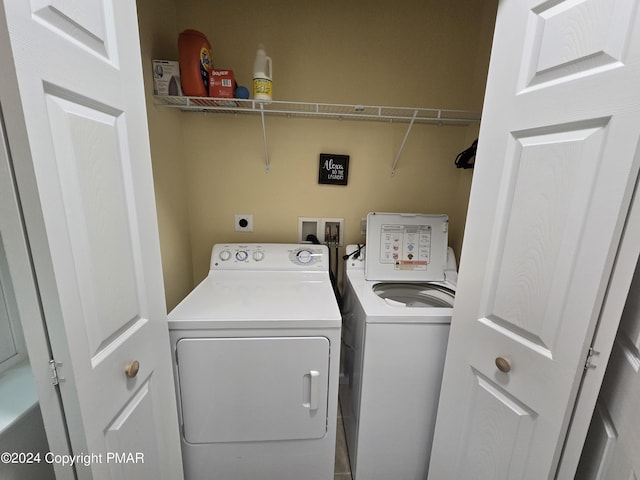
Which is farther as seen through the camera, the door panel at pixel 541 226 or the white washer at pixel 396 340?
the white washer at pixel 396 340

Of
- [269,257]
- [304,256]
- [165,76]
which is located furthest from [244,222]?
[165,76]

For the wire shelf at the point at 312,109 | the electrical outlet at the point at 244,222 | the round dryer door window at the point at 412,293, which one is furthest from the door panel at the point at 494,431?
the electrical outlet at the point at 244,222

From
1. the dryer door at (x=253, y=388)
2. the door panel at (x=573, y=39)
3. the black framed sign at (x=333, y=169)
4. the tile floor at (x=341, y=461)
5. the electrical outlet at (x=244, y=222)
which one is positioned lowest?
the tile floor at (x=341, y=461)

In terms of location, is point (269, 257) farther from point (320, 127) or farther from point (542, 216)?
point (542, 216)

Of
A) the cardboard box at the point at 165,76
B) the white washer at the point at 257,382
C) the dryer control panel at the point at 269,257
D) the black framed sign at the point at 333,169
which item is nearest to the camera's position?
the white washer at the point at 257,382

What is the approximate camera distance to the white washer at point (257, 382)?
1277mm

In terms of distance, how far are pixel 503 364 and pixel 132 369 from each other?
4.19 feet

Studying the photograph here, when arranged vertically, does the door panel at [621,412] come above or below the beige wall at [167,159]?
below

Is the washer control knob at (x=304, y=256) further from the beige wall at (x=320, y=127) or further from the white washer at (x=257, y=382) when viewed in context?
the white washer at (x=257, y=382)

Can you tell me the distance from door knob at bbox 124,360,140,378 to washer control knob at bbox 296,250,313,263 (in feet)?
3.59

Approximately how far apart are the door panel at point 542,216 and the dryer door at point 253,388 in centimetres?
70

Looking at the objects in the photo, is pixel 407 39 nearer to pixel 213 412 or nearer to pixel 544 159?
pixel 544 159

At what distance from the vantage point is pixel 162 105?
→ 1.56 meters

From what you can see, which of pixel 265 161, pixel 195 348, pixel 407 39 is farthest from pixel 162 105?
pixel 407 39
